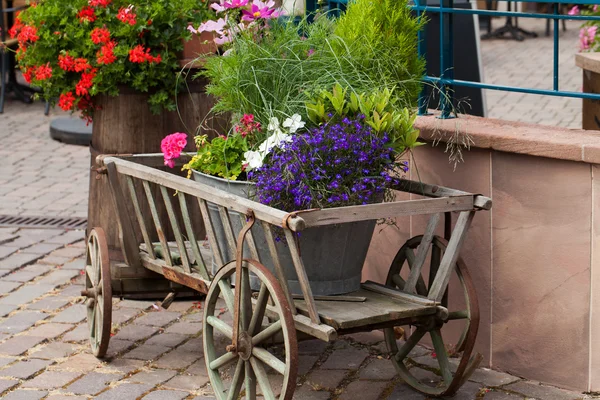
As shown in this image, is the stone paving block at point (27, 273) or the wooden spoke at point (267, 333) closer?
the wooden spoke at point (267, 333)

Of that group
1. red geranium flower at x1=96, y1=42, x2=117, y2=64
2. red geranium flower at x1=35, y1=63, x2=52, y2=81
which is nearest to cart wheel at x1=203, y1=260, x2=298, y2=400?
red geranium flower at x1=96, y1=42, x2=117, y2=64

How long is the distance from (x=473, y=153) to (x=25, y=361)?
2.05 meters

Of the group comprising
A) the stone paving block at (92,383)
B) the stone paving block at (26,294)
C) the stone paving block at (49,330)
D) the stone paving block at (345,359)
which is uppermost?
the stone paving block at (26,294)

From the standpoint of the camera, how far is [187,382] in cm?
425

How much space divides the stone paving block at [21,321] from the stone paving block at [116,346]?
0.47 meters

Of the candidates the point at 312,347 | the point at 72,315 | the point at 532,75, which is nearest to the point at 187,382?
the point at 312,347

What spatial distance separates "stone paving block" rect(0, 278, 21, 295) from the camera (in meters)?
5.41

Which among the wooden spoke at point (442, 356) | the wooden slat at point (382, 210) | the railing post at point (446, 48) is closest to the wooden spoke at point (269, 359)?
the wooden slat at point (382, 210)

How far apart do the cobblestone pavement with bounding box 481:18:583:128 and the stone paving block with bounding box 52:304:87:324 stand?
4818 mm

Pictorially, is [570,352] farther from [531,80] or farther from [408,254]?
[531,80]

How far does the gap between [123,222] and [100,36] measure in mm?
933

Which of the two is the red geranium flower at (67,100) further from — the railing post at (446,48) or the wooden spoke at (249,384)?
the wooden spoke at (249,384)

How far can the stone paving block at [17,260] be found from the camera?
582 cm

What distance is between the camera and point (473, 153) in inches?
166
